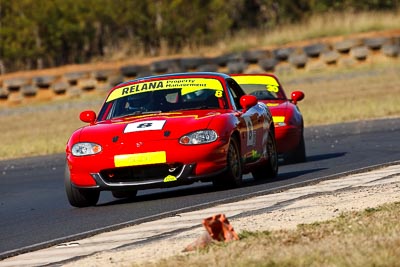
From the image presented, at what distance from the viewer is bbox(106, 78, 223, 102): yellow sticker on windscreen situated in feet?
44.1

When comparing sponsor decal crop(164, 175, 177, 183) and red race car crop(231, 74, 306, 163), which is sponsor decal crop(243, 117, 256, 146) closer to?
sponsor decal crop(164, 175, 177, 183)

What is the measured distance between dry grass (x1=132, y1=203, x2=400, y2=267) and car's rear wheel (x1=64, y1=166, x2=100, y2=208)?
413cm

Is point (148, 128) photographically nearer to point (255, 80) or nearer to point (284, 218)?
point (284, 218)

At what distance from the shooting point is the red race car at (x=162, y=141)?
1209 centimetres

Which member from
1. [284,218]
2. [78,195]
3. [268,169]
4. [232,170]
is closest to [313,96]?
[268,169]

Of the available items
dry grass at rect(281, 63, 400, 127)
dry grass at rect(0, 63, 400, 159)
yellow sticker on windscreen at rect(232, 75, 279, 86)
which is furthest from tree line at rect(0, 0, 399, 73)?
yellow sticker on windscreen at rect(232, 75, 279, 86)

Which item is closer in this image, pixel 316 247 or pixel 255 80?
pixel 316 247

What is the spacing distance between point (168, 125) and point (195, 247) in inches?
169

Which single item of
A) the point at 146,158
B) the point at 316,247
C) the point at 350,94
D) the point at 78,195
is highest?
the point at 316,247

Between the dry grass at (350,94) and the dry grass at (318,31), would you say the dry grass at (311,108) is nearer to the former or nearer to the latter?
the dry grass at (350,94)

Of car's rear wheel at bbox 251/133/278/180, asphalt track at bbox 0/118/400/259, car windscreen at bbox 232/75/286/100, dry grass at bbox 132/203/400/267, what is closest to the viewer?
dry grass at bbox 132/203/400/267

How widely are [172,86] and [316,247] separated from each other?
6087 millimetres

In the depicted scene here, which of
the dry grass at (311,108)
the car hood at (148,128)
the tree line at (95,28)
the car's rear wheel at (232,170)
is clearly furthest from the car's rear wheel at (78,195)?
the tree line at (95,28)

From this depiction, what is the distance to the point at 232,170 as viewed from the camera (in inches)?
496
